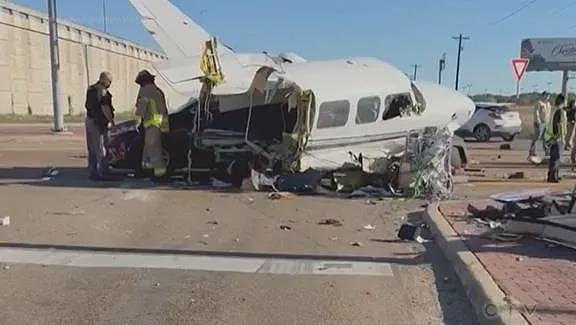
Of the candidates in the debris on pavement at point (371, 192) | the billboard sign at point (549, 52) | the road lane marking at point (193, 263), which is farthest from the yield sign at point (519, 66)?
the billboard sign at point (549, 52)

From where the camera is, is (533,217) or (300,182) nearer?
(533,217)

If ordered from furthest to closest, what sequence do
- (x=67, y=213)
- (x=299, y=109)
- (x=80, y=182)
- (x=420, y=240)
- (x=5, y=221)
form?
1. (x=80, y=182)
2. (x=299, y=109)
3. (x=67, y=213)
4. (x=5, y=221)
5. (x=420, y=240)

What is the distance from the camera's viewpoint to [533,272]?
644cm

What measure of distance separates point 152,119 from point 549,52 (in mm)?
75514

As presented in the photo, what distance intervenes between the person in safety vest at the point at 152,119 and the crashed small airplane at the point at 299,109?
0.44 meters

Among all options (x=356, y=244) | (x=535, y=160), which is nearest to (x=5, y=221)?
(x=356, y=244)

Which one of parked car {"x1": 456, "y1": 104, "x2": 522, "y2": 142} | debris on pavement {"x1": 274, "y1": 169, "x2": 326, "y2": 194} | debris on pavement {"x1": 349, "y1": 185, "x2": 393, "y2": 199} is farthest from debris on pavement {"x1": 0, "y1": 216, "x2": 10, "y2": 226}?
parked car {"x1": 456, "y1": 104, "x2": 522, "y2": 142}

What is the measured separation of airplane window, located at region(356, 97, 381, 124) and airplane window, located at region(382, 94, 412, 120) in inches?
8.7

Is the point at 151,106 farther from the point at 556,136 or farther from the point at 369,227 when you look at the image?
the point at 556,136

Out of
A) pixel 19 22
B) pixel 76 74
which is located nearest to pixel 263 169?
pixel 19 22

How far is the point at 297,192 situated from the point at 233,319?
7290 mm

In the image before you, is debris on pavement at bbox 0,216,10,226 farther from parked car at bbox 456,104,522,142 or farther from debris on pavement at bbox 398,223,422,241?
parked car at bbox 456,104,522,142

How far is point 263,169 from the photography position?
13023 mm

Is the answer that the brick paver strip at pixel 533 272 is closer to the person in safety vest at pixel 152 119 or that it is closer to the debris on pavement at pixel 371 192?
the debris on pavement at pixel 371 192
